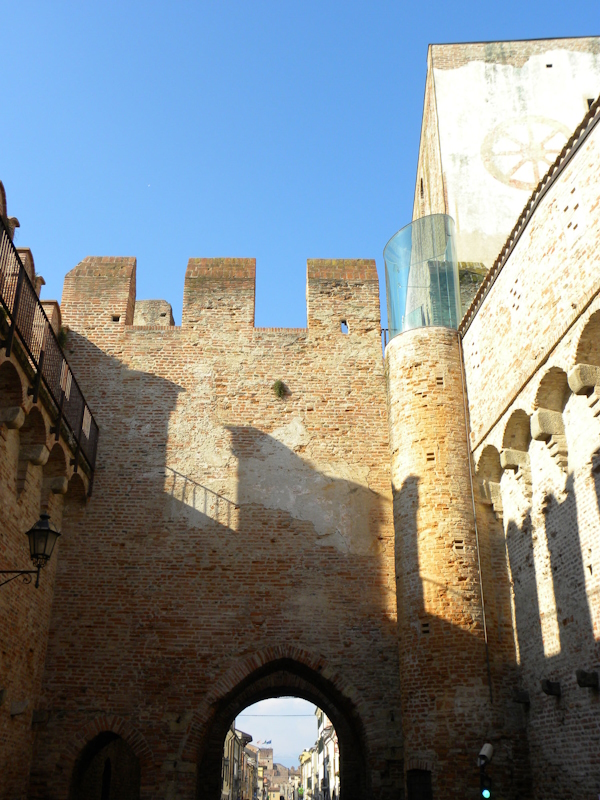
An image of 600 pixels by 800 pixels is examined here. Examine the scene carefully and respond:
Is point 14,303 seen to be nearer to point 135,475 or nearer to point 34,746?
point 135,475

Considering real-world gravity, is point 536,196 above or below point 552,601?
above

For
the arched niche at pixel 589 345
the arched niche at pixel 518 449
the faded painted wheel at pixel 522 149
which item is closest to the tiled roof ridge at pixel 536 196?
the arched niche at pixel 589 345

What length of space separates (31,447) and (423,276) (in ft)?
22.1

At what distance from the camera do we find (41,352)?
969 cm

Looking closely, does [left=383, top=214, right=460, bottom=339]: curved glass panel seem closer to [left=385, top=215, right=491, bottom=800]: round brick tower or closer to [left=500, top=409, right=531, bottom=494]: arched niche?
[left=385, top=215, right=491, bottom=800]: round brick tower

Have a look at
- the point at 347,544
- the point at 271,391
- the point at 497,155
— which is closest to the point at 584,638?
the point at 347,544

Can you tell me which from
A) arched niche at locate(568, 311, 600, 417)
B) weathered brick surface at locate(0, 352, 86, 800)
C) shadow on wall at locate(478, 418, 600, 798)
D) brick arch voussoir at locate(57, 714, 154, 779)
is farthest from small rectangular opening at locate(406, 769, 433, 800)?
arched niche at locate(568, 311, 600, 417)

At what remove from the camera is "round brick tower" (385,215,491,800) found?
32.4 feet

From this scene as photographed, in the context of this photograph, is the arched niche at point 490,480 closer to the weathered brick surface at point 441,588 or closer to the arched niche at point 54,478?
the weathered brick surface at point 441,588

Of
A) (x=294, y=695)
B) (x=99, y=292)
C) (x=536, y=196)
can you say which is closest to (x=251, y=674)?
(x=294, y=695)

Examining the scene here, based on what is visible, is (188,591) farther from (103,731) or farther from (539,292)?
(539,292)

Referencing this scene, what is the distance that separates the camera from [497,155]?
15391mm

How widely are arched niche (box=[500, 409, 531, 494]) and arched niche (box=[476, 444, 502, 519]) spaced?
1.77 ft

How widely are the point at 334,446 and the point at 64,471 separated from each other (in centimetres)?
431
